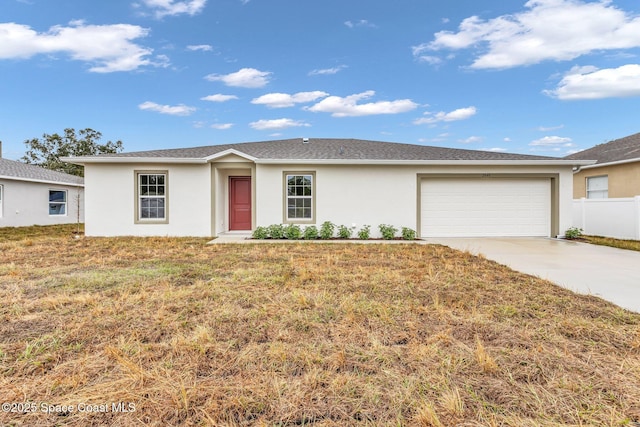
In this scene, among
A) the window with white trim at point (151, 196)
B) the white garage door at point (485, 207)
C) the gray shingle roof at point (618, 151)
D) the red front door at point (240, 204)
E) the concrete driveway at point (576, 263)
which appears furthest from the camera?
the gray shingle roof at point (618, 151)

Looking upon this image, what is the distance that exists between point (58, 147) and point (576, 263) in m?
40.4

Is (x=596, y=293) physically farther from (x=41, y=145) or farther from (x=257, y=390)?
(x=41, y=145)

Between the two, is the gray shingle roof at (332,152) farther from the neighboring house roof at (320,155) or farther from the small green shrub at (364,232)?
the small green shrub at (364,232)

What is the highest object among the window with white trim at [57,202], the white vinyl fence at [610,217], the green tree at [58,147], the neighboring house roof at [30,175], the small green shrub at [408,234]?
the green tree at [58,147]

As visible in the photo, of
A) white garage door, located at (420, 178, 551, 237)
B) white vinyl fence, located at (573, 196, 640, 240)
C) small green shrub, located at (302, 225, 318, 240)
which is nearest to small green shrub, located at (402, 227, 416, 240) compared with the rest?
white garage door, located at (420, 178, 551, 237)

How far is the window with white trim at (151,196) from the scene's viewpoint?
457 inches

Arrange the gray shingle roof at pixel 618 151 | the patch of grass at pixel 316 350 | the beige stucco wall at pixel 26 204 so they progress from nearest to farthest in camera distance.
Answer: the patch of grass at pixel 316 350, the gray shingle roof at pixel 618 151, the beige stucco wall at pixel 26 204

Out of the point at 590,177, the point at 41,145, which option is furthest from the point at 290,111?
the point at 41,145

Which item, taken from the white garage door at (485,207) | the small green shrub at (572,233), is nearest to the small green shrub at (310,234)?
the white garage door at (485,207)

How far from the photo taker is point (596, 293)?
15.4ft

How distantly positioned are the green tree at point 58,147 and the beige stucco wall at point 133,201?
24.9 metres

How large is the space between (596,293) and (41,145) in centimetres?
4179

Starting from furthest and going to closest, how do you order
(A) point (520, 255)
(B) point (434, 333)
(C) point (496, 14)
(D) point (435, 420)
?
(C) point (496, 14), (A) point (520, 255), (B) point (434, 333), (D) point (435, 420)

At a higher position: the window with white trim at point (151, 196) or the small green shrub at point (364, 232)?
the window with white trim at point (151, 196)
